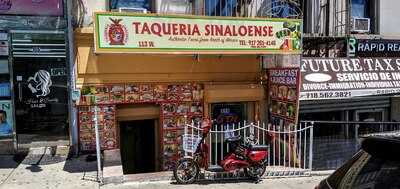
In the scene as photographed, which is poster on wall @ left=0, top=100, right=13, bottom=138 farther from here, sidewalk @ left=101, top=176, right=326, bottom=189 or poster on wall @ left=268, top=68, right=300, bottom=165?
poster on wall @ left=268, top=68, right=300, bottom=165

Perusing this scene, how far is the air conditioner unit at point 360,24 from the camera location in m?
14.1

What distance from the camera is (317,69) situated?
11.8 metres

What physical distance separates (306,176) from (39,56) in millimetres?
6309

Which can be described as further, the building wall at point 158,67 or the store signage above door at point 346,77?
the store signage above door at point 346,77

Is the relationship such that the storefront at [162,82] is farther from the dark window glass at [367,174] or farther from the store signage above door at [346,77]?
the dark window glass at [367,174]

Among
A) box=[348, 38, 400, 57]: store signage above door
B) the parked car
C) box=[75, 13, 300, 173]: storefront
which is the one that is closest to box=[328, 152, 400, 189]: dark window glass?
the parked car

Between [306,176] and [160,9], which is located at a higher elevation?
[160,9]

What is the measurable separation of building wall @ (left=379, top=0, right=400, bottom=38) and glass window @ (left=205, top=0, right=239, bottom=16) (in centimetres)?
480

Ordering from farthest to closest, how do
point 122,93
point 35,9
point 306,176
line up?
point 122,93
point 35,9
point 306,176

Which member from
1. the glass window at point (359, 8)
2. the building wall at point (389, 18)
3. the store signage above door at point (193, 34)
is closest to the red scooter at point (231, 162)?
the store signage above door at point (193, 34)

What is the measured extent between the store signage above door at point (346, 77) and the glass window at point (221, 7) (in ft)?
7.41

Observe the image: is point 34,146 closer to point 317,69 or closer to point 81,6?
point 81,6

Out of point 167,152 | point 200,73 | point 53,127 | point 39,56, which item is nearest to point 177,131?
point 167,152

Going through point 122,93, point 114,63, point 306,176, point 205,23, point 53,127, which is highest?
point 205,23
